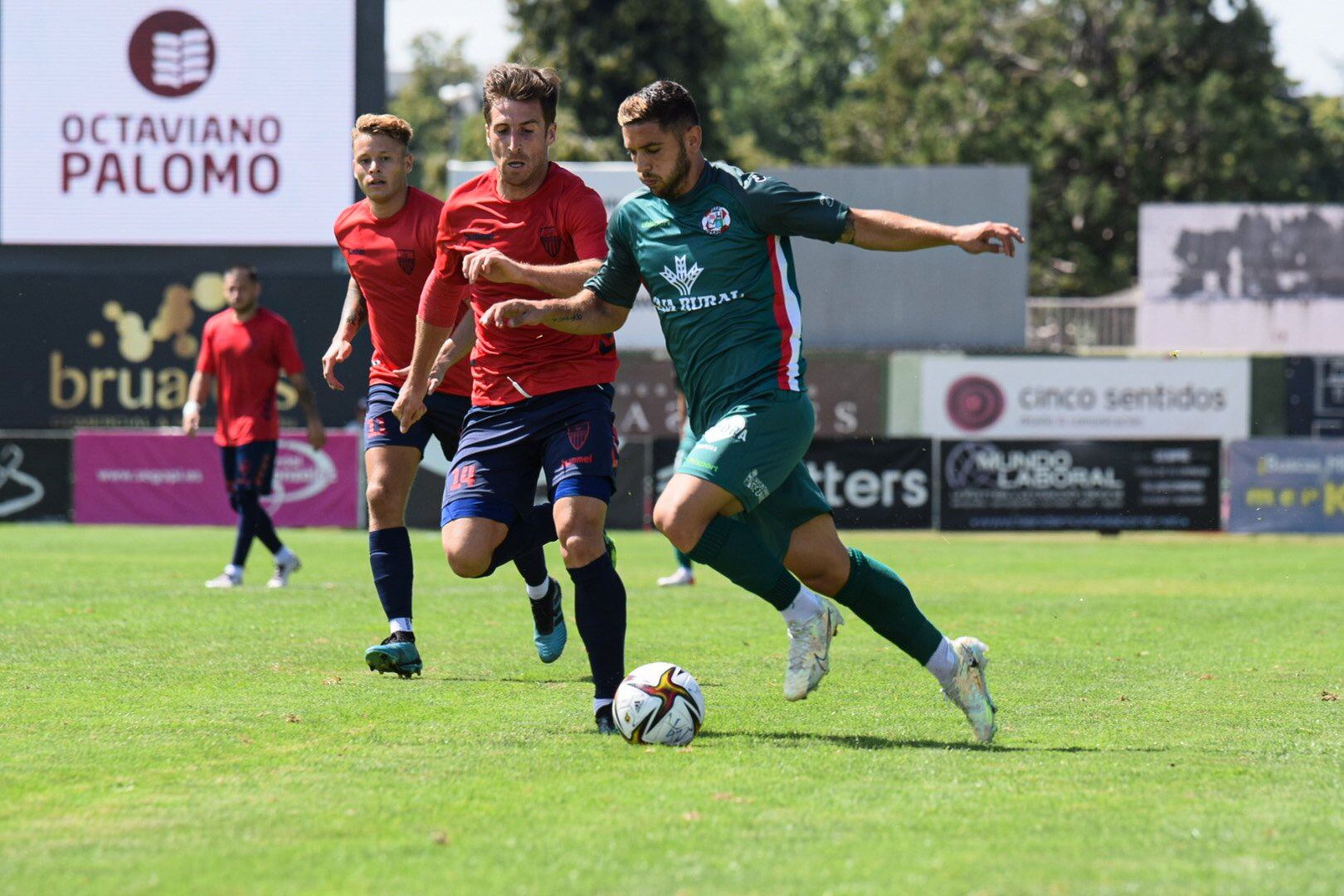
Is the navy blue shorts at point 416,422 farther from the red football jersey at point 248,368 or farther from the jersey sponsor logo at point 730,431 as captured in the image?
the red football jersey at point 248,368

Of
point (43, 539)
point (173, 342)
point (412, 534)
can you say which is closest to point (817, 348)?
point (173, 342)

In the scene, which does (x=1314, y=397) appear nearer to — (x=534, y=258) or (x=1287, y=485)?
(x=1287, y=485)

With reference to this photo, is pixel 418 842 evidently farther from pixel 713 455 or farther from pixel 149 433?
pixel 149 433

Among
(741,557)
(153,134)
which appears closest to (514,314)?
(741,557)

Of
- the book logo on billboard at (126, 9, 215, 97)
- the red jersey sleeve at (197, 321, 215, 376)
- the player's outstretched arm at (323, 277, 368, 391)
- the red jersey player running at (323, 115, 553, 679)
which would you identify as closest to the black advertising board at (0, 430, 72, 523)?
the book logo on billboard at (126, 9, 215, 97)

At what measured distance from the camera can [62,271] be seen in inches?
1163

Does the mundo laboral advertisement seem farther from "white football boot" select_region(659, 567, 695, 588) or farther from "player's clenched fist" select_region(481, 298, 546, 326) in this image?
"player's clenched fist" select_region(481, 298, 546, 326)

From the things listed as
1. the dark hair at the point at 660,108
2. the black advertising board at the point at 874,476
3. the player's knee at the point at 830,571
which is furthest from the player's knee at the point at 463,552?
the black advertising board at the point at 874,476

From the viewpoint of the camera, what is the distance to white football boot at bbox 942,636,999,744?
602 centimetres

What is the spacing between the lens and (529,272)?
6391 millimetres

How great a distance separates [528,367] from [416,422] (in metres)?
1.45

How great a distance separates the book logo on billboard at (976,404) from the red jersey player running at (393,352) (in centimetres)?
2431

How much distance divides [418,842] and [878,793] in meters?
1.33

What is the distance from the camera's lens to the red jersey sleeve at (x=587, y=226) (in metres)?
6.71
